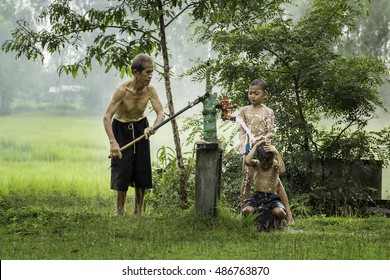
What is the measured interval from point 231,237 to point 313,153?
398cm

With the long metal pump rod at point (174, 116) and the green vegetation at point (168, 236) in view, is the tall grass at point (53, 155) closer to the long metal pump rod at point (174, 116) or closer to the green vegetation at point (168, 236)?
the green vegetation at point (168, 236)

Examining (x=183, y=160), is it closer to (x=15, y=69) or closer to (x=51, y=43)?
(x=51, y=43)

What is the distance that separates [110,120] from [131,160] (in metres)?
0.57

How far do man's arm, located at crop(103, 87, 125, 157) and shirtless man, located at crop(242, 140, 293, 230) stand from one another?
1.44m

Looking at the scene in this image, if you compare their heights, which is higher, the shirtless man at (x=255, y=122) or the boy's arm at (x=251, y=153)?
the shirtless man at (x=255, y=122)

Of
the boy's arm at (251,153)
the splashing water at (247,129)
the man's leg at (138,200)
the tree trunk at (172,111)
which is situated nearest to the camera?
the boy's arm at (251,153)

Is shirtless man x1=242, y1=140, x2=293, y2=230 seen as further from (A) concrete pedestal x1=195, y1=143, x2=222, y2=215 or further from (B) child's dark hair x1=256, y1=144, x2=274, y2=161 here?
(A) concrete pedestal x1=195, y1=143, x2=222, y2=215

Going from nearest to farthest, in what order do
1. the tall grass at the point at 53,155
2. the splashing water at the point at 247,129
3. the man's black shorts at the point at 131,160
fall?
1. the splashing water at the point at 247,129
2. the man's black shorts at the point at 131,160
3. the tall grass at the point at 53,155

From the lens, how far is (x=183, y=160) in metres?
10.1

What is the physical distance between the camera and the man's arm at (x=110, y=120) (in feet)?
26.8

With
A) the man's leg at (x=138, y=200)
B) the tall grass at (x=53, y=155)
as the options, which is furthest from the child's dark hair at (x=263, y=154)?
the tall grass at (x=53, y=155)

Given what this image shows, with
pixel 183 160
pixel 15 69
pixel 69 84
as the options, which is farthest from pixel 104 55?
pixel 69 84

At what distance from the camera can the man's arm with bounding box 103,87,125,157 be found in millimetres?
8172

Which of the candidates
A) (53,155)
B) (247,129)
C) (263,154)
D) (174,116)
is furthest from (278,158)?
(53,155)
